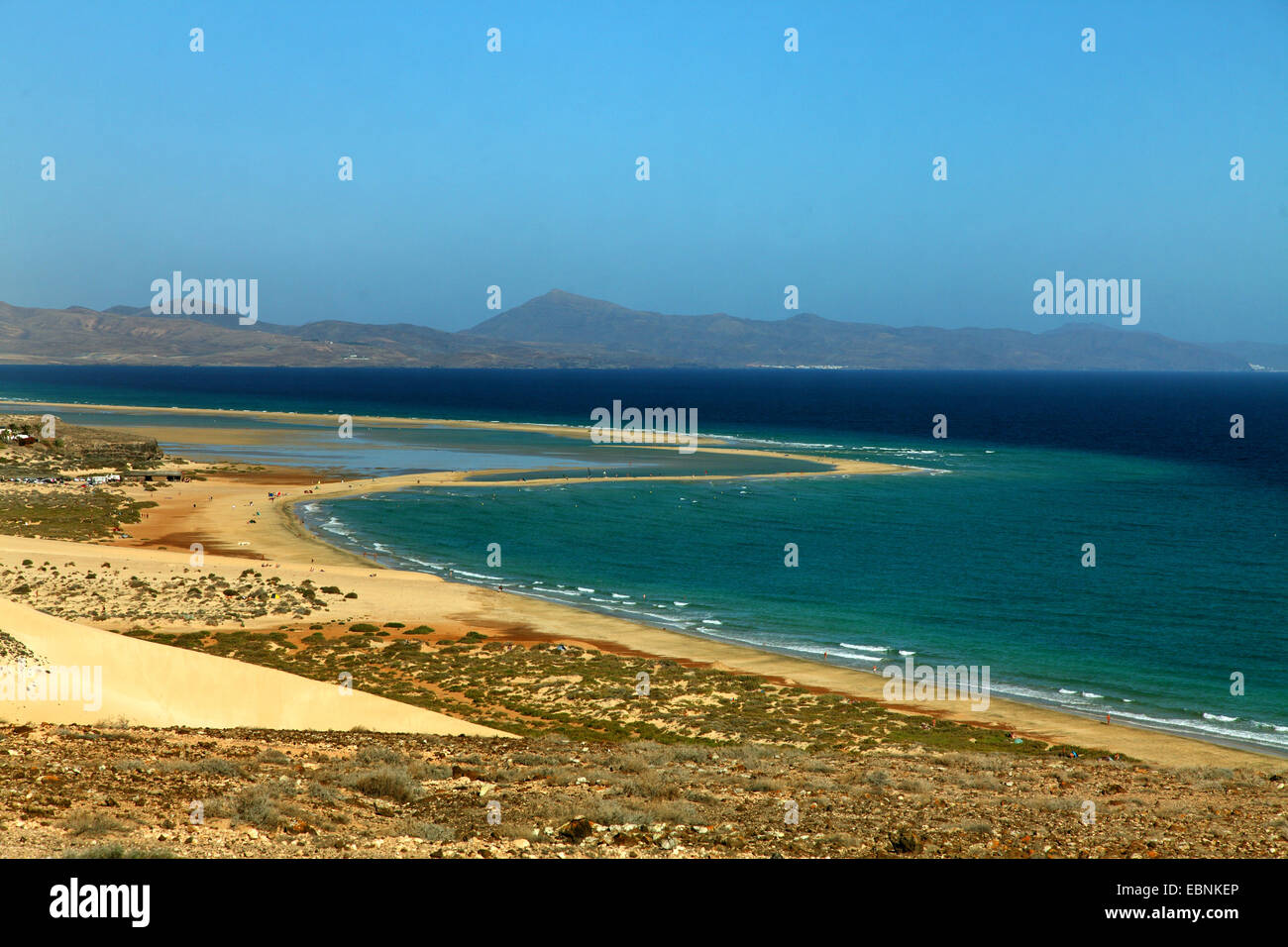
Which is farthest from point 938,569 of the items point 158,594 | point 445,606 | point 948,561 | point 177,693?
point 177,693

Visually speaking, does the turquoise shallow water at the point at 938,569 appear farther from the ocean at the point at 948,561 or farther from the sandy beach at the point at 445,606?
the sandy beach at the point at 445,606

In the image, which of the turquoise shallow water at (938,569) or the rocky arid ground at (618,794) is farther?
the turquoise shallow water at (938,569)

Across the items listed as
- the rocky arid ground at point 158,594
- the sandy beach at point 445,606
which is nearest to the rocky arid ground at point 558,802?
the sandy beach at point 445,606

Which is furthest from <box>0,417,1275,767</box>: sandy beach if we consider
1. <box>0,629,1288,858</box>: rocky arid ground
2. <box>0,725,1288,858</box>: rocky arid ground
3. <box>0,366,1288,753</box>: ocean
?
<box>0,725,1288,858</box>: rocky arid ground

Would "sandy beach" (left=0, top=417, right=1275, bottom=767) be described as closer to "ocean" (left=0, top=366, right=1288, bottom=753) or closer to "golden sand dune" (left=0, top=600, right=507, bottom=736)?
"ocean" (left=0, top=366, right=1288, bottom=753)

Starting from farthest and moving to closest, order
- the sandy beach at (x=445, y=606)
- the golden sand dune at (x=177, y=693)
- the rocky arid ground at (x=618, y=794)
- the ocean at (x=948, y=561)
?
the ocean at (x=948, y=561)
the sandy beach at (x=445, y=606)
the golden sand dune at (x=177, y=693)
the rocky arid ground at (x=618, y=794)

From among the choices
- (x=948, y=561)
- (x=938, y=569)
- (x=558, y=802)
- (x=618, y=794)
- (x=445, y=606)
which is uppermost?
(x=558, y=802)

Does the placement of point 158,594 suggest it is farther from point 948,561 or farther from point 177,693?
point 948,561
